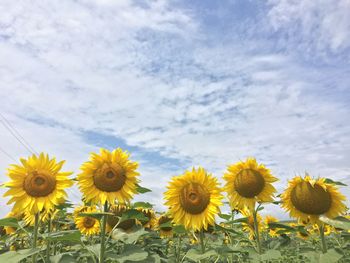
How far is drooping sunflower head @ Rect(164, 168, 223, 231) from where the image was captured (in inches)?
183

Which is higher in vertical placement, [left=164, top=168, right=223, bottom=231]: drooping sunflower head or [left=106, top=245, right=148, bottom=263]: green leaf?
[left=164, top=168, right=223, bottom=231]: drooping sunflower head

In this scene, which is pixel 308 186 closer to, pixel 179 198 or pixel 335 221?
pixel 335 221

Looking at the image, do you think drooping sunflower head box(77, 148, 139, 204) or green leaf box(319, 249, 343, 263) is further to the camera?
drooping sunflower head box(77, 148, 139, 204)

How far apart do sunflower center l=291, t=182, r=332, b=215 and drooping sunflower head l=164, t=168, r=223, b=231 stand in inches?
49.3

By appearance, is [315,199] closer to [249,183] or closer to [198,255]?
[249,183]

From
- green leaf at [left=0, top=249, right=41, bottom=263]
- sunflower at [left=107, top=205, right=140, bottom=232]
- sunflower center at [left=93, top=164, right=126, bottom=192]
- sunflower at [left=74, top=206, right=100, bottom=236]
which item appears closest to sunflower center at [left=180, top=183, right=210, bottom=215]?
sunflower center at [left=93, top=164, right=126, bottom=192]

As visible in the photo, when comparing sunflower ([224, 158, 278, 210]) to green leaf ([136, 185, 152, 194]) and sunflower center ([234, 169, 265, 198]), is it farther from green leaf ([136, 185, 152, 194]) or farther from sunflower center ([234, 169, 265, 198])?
green leaf ([136, 185, 152, 194])

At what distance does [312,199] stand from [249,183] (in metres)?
0.94

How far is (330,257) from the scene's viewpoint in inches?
158

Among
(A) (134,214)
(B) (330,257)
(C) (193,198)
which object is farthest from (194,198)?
(B) (330,257)

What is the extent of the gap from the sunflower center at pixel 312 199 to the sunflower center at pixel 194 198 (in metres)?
1.38

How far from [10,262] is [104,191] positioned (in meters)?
1.53

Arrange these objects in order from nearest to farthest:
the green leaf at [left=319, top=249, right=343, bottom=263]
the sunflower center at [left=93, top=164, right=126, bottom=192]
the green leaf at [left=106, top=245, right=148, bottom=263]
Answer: the green leaf at [left=106, top=245, right=148, bottom=263] → the green leaf at [left=319, top=249, right=343, bottom=263] → the sunflower center at [left=93, top=164, right=126, bottom=192]

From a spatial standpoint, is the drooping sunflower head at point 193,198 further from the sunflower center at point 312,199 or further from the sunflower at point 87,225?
the sunflower at point 87,225
